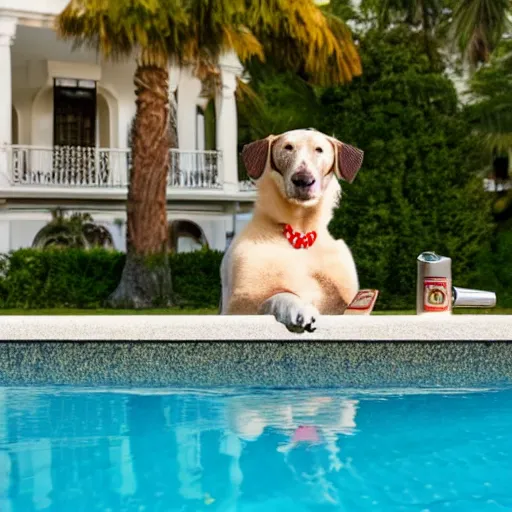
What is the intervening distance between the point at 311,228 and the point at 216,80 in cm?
1494

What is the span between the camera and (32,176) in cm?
1853

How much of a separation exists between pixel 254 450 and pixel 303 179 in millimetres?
1388

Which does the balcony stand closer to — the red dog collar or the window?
the window

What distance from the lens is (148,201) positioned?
1507 cm

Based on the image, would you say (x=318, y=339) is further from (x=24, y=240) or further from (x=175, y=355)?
(x=24, y=240)

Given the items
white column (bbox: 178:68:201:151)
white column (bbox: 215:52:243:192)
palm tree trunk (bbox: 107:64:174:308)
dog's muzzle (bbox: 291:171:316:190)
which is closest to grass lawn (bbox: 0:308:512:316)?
palm tree trunk (bbox: 107:64:174:308)

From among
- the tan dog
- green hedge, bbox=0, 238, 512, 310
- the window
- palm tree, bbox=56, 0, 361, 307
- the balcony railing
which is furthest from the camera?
the window

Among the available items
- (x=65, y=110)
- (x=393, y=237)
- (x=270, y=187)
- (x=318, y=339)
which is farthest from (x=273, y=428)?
(x=65, y=110)

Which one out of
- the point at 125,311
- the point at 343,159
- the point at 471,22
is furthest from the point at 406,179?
the point at 343,159

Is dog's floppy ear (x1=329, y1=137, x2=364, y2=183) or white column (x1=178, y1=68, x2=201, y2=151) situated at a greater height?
white column (x1=178, y1=68, x2=201, y2=151)

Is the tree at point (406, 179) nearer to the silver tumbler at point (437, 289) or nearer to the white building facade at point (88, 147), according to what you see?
the white building facade at point (88, 147)

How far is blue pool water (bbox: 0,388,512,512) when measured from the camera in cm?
268

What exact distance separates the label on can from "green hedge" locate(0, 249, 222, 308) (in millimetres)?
11000

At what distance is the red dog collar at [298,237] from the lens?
4.41 metres
